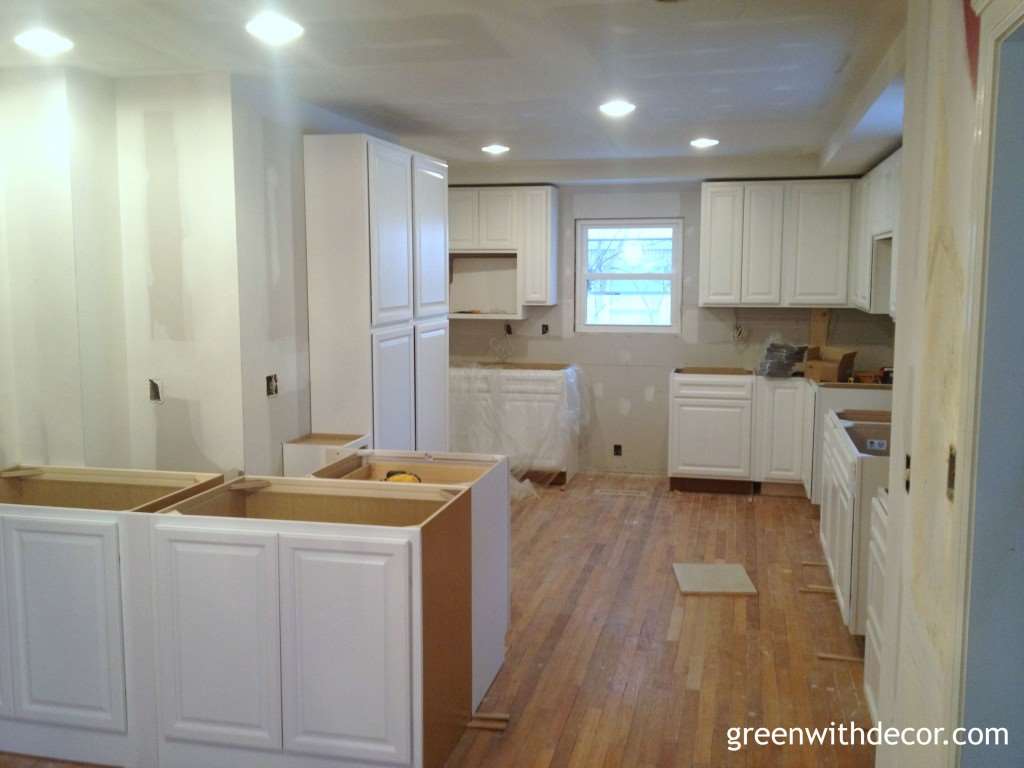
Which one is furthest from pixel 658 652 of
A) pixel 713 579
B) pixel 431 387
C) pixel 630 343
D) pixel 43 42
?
pixel 630 343

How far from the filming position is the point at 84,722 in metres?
2.80

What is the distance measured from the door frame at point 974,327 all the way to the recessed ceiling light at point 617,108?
2508mm

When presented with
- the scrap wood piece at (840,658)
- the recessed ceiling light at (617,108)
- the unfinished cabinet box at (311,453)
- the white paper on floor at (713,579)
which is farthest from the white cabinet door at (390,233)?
the scrap wood piece at (840,658)

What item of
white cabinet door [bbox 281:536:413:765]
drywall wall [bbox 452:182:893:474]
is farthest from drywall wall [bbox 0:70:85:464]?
drywall wall [bbox 452:182:893:474]

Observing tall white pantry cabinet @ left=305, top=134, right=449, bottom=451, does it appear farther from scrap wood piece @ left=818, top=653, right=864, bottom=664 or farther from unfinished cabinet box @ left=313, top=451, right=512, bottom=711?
scrap wood piece @ left=818, top=653, right=864, bottom=664

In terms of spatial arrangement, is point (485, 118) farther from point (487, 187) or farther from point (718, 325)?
point (718, 325)

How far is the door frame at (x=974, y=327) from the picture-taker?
1609 mm

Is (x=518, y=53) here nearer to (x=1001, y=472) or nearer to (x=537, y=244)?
(x=1001, y=472)

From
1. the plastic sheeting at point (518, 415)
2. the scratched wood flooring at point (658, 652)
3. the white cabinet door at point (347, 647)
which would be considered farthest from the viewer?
the plastic sheeting at point (518, 415)

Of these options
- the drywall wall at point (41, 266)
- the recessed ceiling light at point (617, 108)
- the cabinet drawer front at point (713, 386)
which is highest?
the recessed ceiling light at point (617, 108)

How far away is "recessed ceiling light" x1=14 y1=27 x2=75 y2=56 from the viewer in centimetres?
301

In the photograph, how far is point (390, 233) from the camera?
4.40m

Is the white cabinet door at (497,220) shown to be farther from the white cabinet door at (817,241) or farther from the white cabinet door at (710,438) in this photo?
the white cabinet door at (817,241)

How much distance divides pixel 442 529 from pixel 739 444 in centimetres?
409
